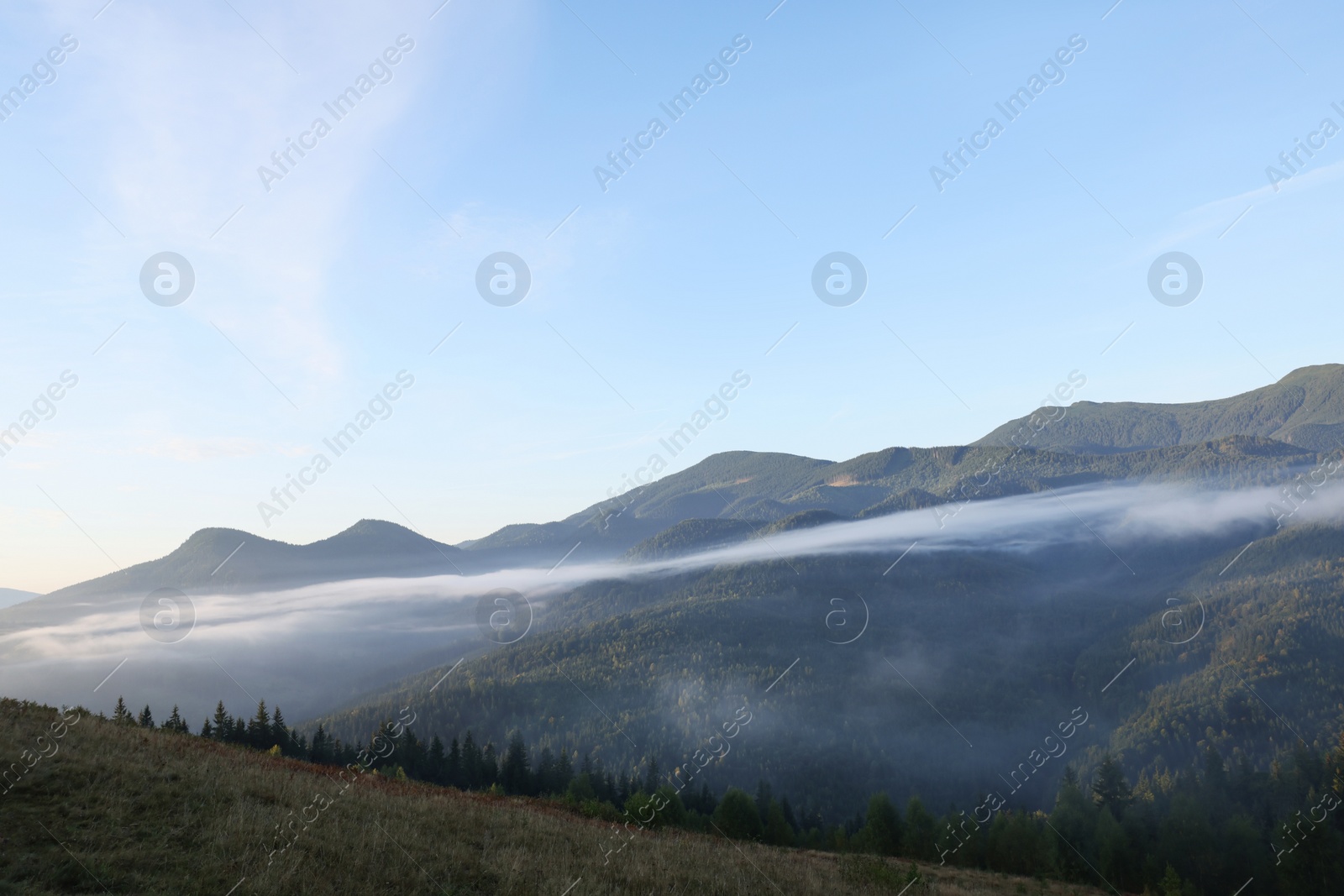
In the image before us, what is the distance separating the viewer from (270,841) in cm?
1378

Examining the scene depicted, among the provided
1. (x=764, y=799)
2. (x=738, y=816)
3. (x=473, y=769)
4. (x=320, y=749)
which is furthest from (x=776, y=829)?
(x=320, y=749)

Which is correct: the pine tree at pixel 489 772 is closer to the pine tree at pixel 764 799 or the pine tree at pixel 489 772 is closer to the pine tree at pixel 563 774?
the pine tree at pixel 563 774

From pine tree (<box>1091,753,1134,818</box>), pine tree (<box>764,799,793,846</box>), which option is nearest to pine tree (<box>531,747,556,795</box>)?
pine tree (<box>764,799,793,846</box>)

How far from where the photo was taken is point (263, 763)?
2180 centimetres

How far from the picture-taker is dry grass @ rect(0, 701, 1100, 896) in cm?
1196

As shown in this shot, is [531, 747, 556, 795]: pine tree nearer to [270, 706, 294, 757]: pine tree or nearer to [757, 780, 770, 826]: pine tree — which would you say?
[270, 706, 294, 757]: pine tree

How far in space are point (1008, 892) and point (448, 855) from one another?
72.9 feet

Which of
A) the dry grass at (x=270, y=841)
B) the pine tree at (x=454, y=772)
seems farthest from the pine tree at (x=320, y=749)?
the dry grass at (x=270, y=841)

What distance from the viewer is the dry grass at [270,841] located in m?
12.0

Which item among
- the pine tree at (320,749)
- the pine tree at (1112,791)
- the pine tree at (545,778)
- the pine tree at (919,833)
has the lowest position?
the pine tree at (1112,791)

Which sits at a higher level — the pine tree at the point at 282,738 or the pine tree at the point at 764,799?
the pine tree at the point at 282,738

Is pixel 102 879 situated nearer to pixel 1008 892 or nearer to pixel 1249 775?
pixel 1008 892

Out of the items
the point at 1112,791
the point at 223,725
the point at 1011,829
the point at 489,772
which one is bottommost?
the point at 1112,791

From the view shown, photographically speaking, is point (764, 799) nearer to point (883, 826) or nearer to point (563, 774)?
point (883, 826)
